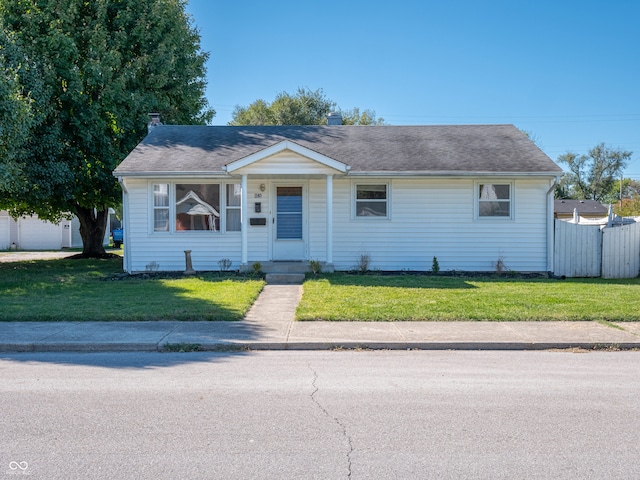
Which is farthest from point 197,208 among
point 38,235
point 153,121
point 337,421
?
point 38,235

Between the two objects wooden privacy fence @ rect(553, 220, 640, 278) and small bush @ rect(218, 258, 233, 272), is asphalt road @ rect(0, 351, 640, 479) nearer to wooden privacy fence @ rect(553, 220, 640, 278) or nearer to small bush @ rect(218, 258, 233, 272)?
small bush @ rect(218, 258, 233, 272)

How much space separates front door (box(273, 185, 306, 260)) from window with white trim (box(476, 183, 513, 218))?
A: 5285 mm

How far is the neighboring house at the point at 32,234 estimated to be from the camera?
3412cm

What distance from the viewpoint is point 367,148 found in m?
18.0

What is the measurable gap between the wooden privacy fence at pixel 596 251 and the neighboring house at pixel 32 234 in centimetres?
2847

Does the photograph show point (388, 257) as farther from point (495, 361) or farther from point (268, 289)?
point (495, 361)

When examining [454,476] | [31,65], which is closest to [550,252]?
[454,476]

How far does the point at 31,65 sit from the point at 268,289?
38.4ft

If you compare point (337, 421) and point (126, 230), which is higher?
point (126, 230)

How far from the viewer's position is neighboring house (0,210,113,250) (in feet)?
112

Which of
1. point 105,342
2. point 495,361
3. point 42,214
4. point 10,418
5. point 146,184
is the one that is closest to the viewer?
point 10,418

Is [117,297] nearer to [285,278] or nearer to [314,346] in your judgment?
[285,278]

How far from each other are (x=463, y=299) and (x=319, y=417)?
7035 millimetres

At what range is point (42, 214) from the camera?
2289 cm
